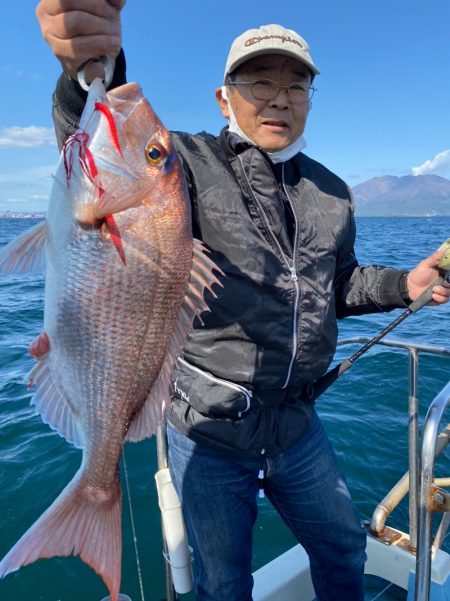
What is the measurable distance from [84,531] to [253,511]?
1.10m

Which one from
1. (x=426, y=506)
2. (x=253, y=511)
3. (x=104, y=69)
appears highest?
(x=104, y=69)

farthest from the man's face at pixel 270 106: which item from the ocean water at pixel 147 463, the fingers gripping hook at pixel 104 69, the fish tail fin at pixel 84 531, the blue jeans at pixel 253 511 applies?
the fish tail fin at pixel 84 531

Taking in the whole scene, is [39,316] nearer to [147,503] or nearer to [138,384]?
[147,503]

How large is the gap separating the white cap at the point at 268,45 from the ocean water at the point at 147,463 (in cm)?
167

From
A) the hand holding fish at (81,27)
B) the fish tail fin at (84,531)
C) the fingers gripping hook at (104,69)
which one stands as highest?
the hand holding fish at (81,27)

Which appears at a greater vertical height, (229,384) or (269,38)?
(269,38)

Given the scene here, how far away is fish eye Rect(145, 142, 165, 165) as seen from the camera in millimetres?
1763

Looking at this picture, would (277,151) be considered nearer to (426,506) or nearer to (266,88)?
(266,88)

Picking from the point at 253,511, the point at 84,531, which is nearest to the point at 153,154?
the point at 84,531

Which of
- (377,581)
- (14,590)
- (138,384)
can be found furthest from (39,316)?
(138,384)

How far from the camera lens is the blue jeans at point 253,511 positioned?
245 centimetres

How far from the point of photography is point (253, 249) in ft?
7.82

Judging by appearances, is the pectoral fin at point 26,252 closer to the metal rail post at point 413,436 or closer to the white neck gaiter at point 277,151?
the white neck gaiter at point 277,151

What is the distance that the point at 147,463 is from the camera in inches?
227
